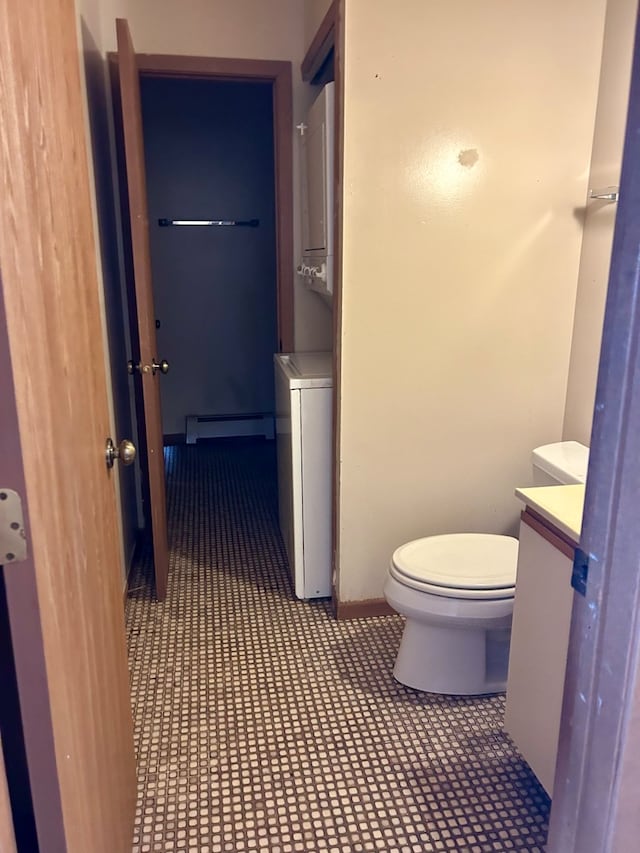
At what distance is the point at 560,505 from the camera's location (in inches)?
57.2

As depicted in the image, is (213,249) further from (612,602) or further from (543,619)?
(612,602)

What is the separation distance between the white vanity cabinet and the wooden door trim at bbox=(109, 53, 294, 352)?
1.67 meters

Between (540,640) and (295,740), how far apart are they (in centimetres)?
75

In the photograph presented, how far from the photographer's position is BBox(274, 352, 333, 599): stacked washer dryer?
7.80ft

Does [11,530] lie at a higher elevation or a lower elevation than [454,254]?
lower

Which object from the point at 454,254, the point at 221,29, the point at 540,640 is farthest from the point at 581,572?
the point at 221,29

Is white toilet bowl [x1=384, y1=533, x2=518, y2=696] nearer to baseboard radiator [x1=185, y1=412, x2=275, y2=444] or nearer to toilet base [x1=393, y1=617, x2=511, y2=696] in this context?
toilet base [x1=393, y1=617, x2=511, y2=696]

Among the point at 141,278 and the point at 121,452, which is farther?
the point at 141,278

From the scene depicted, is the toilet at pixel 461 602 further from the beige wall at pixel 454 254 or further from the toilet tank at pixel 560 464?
the beige wall at pixel 454 254

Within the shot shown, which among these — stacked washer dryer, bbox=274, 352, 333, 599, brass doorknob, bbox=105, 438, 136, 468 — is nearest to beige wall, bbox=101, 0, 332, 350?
stacked washer dryer, bbox=274, 352, 333, 599

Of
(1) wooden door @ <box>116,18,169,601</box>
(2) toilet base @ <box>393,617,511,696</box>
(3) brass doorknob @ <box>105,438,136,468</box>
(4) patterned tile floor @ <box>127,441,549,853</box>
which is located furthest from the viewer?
(1) wooden door @ <box>116,18,169,601</box>

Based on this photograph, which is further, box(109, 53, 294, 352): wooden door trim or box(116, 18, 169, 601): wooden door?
box(109, 53, 294, 352): wooden door trim

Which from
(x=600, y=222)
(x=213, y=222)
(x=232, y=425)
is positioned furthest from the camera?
(x=232, y=425)

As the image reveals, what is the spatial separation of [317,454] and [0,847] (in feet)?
5.74
